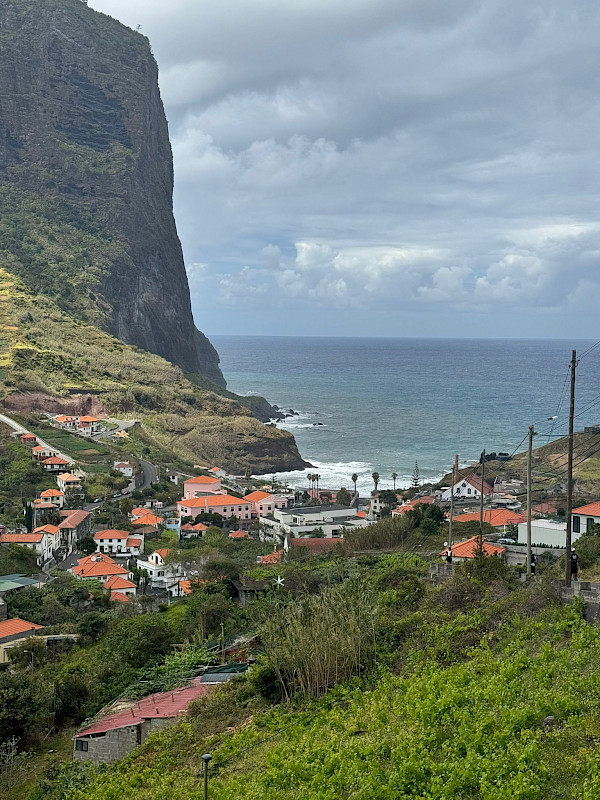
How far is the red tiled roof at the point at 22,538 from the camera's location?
132ft

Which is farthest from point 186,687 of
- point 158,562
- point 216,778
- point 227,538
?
point 227,538

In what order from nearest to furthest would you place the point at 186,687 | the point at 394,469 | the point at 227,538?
the point at 186,687, the point at 227,538, the point at 394,469

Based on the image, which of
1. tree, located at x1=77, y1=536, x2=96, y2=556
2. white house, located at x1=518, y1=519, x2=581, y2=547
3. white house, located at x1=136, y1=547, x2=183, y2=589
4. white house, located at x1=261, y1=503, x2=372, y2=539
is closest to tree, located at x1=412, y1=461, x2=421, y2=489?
white house, located at x1=261, y1=503, x2=372, y2=539

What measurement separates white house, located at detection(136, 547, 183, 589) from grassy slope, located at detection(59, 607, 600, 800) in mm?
18807

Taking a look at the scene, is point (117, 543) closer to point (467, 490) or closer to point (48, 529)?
point (48, 529)

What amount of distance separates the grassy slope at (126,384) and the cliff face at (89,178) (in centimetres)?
1425

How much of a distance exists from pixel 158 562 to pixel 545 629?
82.6 ft

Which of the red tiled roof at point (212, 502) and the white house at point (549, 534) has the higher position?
the white house at point (549, 534)

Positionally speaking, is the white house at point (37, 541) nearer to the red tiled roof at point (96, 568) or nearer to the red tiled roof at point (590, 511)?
the red tiled roof at point (96, 568)

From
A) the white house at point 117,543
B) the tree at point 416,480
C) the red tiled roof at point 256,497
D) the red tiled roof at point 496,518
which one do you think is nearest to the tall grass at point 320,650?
the red tiled roof at point 496,518

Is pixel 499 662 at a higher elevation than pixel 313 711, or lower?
higher

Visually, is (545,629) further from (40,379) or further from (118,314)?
(118,314)

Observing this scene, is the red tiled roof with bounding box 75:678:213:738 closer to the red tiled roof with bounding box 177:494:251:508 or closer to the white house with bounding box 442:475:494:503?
the red tiled roof with bounding box 177:494:251:508

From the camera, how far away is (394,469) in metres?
81.6
